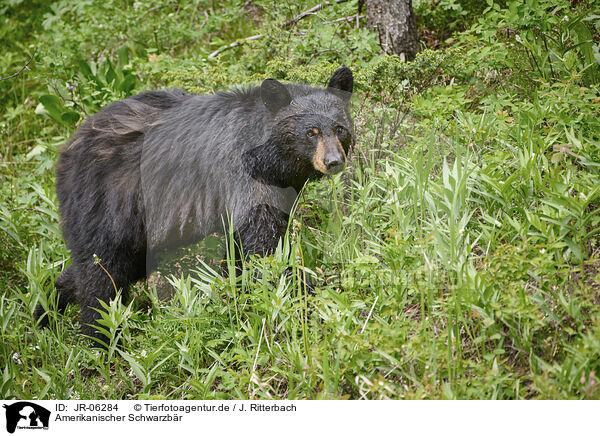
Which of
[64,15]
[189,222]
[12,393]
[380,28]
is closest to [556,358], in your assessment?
[189,222]

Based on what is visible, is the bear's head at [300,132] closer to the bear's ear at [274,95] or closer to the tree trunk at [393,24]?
the bear's ear at [274,95]

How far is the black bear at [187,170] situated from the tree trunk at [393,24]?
147 cm

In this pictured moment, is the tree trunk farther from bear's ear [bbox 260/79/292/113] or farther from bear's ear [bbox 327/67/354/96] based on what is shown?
bear's ear [bbox 260/79/292/113]

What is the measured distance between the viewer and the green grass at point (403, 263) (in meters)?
2.37

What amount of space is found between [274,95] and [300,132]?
0.95ft

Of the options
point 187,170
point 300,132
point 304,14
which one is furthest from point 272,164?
point 304,14

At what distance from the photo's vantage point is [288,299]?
9.64 feet

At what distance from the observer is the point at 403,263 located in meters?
2.76

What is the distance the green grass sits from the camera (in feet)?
7.79
